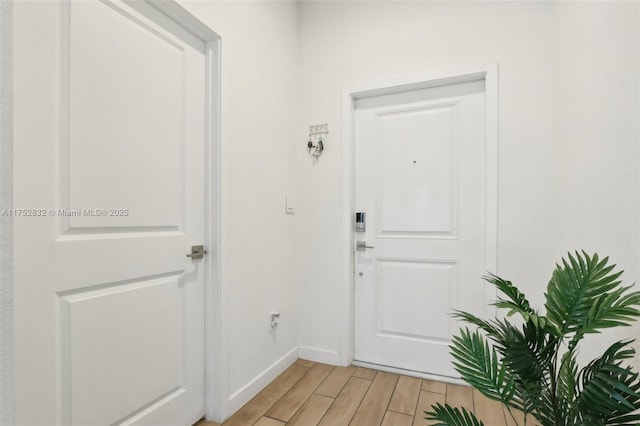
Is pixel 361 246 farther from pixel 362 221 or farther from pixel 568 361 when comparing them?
pixel 568 361

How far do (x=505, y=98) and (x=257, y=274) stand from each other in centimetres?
189

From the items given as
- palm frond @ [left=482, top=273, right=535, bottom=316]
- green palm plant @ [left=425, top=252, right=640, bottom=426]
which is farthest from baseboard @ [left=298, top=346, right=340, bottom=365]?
palm frond @ [left=482, top=273, right=535, bottom=316]

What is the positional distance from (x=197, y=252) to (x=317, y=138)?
1265 millimetres

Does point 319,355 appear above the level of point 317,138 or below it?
below

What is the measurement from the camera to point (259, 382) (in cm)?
192

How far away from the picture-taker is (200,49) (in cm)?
163

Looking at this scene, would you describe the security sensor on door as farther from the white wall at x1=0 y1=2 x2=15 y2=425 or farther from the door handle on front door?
the white wall at x1=0 y1=2 x2=15 y2=425

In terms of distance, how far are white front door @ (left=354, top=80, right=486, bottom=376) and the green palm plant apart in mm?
1188

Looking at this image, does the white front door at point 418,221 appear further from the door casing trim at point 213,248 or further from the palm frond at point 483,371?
the palm frond at point 483,371

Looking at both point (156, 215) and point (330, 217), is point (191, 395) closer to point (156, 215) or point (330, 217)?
point (156, 215)

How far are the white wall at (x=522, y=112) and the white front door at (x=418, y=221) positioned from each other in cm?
17

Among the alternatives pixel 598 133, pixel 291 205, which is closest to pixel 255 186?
pixel 291 205

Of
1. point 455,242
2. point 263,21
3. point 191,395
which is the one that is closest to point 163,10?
point 263,21

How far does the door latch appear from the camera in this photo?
1.57 m
